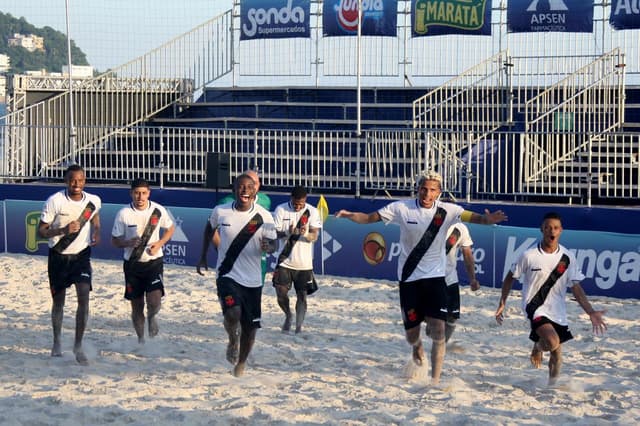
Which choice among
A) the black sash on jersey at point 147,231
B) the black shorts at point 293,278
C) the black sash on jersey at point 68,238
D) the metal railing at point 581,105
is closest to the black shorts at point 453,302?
the black shorts at point 293,278

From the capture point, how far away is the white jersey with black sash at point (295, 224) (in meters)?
11.3

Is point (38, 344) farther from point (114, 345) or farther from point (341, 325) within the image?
point (341, 325)

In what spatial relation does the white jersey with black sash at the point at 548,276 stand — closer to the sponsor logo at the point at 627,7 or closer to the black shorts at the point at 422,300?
the black shorts at the point at 422,300

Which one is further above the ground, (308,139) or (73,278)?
(308,139)

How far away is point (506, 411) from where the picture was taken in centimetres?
790

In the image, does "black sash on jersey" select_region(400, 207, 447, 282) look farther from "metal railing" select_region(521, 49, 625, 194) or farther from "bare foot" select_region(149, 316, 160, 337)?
"metal railing" select_region(521, 49, 625, 194)

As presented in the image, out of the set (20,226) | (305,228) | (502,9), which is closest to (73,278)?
(305,228)

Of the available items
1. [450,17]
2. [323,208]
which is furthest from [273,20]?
[323,208]

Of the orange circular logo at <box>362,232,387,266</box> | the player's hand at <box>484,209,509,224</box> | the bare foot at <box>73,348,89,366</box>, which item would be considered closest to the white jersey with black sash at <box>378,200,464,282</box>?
the player's hand at <box>484,209,509,224</box>

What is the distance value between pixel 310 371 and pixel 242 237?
56.2 inches

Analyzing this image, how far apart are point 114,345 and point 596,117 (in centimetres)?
1038

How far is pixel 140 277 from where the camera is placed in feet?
34.0

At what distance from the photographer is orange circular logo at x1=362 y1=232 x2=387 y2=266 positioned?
1498cm

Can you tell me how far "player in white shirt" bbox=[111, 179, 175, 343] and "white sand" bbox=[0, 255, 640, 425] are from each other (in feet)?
1.56
